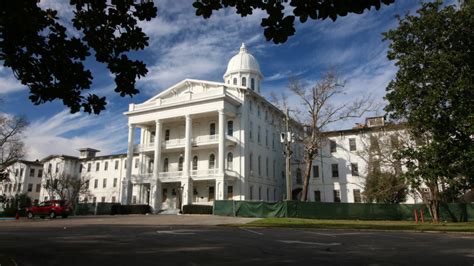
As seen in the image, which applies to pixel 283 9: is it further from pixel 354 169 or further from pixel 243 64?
pixel 243 64

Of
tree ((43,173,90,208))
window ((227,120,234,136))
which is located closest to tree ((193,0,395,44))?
window ((227,120,234,136))

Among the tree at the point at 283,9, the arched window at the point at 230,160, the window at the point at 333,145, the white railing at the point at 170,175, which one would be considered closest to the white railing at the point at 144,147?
the white railing at the point at 170,175

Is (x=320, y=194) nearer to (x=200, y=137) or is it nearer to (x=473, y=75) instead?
(x=200, y=137)

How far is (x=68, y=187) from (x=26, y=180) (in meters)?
20.6

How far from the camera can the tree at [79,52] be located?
20.6ft

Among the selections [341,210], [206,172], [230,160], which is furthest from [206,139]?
[341,210]

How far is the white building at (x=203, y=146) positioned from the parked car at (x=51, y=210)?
10.1 metres

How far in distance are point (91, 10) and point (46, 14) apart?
92 cm

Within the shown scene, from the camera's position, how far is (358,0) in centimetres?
418

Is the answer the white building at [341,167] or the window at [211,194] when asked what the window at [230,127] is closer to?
the window at [211,194]

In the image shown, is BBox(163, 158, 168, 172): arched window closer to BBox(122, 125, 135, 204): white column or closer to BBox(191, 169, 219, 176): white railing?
BBox(122, 125, 135, 204): white column

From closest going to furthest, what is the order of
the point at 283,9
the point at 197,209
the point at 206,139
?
the point at 283,9
the point at 197,209
the point at 206,139

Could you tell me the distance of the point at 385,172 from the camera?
39219 millimetres

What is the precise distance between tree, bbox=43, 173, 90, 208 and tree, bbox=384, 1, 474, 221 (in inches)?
2061
